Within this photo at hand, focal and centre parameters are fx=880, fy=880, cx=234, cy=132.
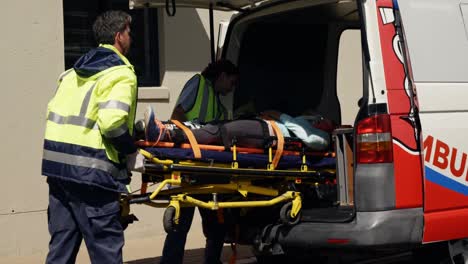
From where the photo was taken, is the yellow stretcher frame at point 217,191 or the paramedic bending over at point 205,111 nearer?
the yellow stretcher frame at point 217,191

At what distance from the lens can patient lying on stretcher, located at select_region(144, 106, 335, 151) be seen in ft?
18.1

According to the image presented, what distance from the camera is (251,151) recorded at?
5.81m

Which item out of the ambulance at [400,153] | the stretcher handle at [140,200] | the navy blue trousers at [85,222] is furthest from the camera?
the stretcher handle at [140,200]

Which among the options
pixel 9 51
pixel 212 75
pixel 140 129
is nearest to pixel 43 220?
pixel 9 51

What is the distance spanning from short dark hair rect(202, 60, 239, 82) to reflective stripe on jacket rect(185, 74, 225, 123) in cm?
10

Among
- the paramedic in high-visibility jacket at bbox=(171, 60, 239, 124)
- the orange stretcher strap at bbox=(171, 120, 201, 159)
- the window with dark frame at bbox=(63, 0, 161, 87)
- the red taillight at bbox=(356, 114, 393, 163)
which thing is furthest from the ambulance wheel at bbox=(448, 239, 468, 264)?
the window with dark frame at bbox=(63, 0, 161, 87)

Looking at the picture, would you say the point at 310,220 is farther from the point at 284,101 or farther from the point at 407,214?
the point at 284,101

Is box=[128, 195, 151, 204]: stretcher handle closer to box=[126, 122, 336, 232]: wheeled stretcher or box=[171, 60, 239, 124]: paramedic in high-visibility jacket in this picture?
box=[126, 122, 336, 232]: wheeled stretcher

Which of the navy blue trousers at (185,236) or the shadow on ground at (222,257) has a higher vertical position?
the navy blue trousers at (185,236)

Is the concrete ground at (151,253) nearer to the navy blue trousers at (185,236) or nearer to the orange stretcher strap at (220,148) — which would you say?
the navy blue trousers at (185,236)

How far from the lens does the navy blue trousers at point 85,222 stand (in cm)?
527

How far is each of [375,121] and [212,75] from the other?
175 centimetres

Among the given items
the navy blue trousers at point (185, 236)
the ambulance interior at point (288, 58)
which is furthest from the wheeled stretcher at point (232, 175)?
the ambulance interior at point (288, 58)

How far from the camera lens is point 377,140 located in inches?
212
